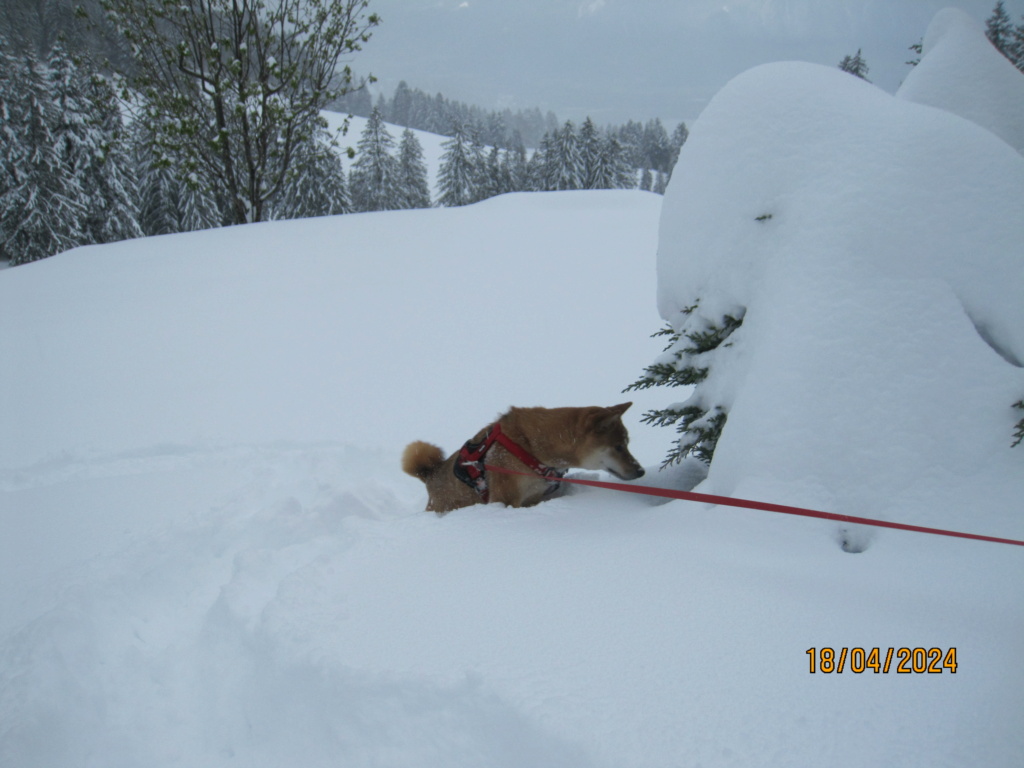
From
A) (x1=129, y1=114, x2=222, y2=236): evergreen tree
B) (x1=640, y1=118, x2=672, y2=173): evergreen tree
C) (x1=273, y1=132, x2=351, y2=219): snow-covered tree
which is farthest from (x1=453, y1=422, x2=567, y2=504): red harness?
(x1=640, y1=118, x2=672, y2=173): evergreen tree

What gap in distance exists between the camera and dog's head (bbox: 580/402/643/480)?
3.54 m

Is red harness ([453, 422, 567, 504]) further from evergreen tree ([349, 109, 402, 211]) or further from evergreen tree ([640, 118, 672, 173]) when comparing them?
evergreen tree ([640, 118, 672, 173])

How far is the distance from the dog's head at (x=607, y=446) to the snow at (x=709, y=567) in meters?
0.25

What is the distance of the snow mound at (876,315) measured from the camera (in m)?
1.99

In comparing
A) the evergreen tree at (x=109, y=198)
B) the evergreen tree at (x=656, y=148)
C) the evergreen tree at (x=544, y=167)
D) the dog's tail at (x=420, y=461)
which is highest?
the evergreen tree at (x=656, y=148)

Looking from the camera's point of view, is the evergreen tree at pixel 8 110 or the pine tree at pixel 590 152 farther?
the pine tree at pixel 590 152

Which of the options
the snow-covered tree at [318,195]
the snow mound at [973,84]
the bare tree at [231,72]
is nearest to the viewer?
the snow mound at [973,84]

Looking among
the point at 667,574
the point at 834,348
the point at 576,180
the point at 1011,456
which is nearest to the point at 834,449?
the point at 834,348

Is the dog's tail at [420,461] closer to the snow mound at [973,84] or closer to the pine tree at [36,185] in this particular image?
the snow mound at [973,84]

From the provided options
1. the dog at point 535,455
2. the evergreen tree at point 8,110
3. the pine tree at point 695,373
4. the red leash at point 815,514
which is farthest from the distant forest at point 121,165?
the red leash at point 815,514

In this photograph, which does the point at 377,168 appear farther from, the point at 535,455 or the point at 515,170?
the point at 535,455

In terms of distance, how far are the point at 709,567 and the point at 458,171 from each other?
3988cm

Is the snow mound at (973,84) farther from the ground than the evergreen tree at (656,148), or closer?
closer
